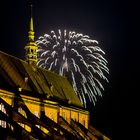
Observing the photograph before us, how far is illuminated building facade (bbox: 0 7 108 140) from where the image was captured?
46.6m

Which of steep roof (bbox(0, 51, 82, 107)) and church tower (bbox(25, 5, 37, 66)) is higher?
church tower (bbox(25, 5, 37, 66))

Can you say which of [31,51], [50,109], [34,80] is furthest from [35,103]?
[31,51]

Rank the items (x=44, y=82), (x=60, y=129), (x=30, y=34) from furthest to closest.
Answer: (x=30, y=34), (x=44, y=82), (x=60, y=129)

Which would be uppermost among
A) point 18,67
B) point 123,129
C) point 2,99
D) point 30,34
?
point 30,34

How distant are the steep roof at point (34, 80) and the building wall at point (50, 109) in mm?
1113

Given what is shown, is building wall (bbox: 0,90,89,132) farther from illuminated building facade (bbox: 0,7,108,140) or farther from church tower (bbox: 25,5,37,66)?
church tower (bbox: 25,5,37,66)

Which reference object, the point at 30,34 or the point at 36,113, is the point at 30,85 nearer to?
the point at 36,113

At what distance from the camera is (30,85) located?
5938 cm

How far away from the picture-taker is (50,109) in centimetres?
5919

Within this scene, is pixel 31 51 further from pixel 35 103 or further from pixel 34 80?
pixel 35 103

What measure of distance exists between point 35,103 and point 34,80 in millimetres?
6696

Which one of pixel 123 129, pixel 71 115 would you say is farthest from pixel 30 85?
pixel 123 129

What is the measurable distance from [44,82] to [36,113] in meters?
9.31

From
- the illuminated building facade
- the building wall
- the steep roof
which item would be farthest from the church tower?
the building wall
